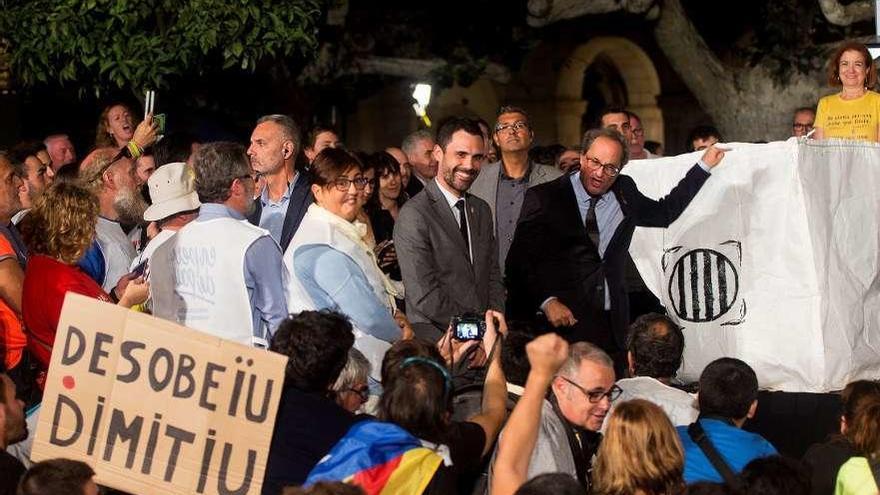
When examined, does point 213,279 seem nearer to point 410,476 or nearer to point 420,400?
point 420,400

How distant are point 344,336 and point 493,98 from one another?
59.8 feet

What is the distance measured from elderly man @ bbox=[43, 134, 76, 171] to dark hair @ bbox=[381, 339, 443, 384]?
581 centimetres

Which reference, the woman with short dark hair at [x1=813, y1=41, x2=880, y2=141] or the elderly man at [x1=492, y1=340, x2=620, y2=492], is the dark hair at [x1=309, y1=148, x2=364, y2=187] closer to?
the elderly man at [x1=492, y1=340, x2=620, y2=492]

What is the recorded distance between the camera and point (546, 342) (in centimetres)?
607

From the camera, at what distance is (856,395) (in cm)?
704

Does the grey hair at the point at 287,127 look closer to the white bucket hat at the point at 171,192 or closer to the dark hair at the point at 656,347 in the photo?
the white bucket hat at the point at 171,192

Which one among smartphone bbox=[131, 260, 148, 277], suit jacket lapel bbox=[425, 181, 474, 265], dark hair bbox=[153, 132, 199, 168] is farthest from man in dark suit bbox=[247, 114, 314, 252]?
dark hair bbox=[153, 132, 199, 168]

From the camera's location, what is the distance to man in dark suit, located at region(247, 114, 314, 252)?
8.68 metres

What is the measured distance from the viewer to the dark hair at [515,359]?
7.27 metres

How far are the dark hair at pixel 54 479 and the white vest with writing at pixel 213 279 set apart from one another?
152cm

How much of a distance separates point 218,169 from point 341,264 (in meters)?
0.69

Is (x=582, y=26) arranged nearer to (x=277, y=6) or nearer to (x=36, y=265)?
(x=277, y=6)

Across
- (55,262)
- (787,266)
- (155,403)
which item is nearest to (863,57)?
(787,266)

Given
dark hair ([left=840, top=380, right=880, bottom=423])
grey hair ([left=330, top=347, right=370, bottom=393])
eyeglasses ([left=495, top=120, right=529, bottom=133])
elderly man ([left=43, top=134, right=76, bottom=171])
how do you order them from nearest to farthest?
1. grey hair ([left=330, top=347, right=370, bottom=393])
2. dark hair ([left=840, top=380, right=880, bottom=423])
3. eyeglasses ([left=495, top=120, right=529, bottom=133])
4. elderly man ([left=43, top=134, right=76, bottom=171])
